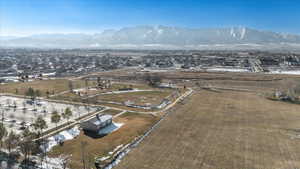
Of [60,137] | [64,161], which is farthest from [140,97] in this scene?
[64,161]

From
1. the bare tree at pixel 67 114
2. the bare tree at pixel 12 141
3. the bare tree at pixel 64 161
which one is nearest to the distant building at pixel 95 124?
the bare tree at pixel 67 114

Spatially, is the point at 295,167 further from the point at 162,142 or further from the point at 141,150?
the point at 141,150

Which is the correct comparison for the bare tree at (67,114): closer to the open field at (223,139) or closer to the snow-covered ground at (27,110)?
the snow-covered ground at (27,110)

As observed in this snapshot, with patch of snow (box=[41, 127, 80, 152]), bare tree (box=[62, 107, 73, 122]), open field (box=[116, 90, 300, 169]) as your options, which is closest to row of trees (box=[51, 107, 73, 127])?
bare tree (box=[62, 107, 73, 122])

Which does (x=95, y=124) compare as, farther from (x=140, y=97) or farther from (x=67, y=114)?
(x=140, y=97)

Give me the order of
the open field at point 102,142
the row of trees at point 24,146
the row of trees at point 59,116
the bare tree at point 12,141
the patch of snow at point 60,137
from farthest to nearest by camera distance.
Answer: the row of trees at point 59,116, the patch of snow at point 60,137, the bare tree at point 12,141, the open field at point 102,142, the row of trees at point 24,146

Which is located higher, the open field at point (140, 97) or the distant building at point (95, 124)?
the open field at point (140, 97)

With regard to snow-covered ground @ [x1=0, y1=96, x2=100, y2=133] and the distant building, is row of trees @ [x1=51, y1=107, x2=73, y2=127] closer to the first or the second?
snow-covered ground @ [x1=0, y1=96, x2=100, y2=133]
